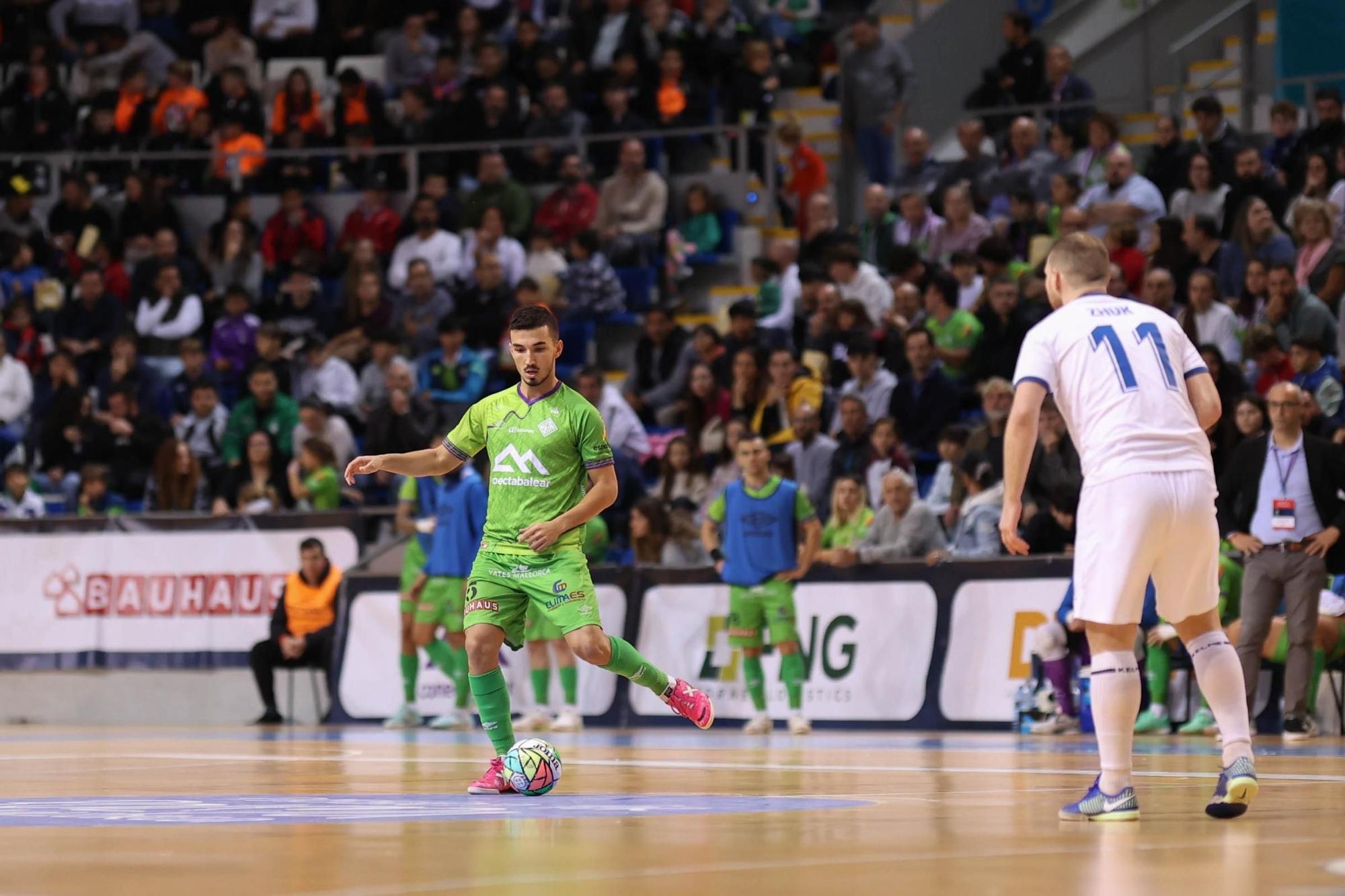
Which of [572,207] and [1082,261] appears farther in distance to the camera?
[572,207]

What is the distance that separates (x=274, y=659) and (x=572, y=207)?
662 cm

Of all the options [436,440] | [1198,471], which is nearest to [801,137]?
[436,440]

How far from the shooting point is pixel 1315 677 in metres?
15.0

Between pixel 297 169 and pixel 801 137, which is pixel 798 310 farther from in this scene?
pixel 297 169

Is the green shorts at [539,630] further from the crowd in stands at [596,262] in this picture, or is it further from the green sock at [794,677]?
the green sock at [794,677]

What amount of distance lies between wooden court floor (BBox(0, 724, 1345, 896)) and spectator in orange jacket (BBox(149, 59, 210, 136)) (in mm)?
14300

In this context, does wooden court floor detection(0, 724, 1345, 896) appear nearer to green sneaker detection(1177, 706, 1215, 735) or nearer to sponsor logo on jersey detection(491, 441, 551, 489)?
sponsor logo on jersey detection(491, 441, 551, 489)

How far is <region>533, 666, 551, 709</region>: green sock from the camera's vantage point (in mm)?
17703

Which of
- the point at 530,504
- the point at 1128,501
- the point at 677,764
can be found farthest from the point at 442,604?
the point at 1128,501

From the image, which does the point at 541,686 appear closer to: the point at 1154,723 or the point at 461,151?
the point at 1154,723

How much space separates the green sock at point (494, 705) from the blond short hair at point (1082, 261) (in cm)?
335

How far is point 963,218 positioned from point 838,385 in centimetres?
249

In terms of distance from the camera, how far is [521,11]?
2580 centimetres

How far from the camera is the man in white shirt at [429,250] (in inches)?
898
